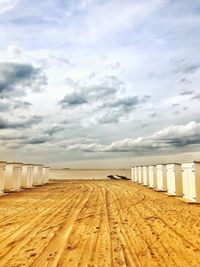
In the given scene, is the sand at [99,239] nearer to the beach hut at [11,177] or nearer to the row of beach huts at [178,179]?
the row of beach huts at [178,179]

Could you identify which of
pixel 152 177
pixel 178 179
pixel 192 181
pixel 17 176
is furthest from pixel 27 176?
pixel 192 181

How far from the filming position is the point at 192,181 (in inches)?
731

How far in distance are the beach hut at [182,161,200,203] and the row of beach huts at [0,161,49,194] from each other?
13.0 m

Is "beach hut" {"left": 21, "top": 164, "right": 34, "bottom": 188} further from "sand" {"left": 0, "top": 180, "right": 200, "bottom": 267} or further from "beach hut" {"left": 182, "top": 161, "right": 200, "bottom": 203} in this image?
"sand" {"left": 0, "top": 180, "right": 200, "bottom": 267}

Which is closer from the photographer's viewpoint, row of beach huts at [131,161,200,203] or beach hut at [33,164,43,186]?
row of beach huts at [131,161,200,203]

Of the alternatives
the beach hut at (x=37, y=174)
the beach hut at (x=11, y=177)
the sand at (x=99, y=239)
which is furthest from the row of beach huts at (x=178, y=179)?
the beach hut at (x=37, y=174)

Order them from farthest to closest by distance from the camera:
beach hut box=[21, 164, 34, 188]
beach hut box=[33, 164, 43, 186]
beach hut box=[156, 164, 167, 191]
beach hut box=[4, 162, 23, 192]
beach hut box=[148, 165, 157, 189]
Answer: beach hut box=[33, 164, 43, 186] → beach hut box=[148, 165, 157, 189] → beach hut box=[21, 164, 34, 188] → beach hut box=[156, 164, 167, 191] → beach hut box=[4, 162, 23, 192]

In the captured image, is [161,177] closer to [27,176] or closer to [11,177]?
[11,177]

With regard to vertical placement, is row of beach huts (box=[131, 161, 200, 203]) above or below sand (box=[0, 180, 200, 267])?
above

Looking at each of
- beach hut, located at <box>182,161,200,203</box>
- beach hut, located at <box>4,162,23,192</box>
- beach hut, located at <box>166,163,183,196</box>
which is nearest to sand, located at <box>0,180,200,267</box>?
beach hut, located at <box>182,161,200,203</box>

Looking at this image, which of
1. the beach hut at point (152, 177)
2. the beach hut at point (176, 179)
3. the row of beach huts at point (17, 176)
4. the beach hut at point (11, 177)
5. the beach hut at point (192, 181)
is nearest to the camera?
the beach hut at point (192, 181)

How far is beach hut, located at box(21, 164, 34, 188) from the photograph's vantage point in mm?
30109

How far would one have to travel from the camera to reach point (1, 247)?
25.0 ft

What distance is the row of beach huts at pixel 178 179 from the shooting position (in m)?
18.3
